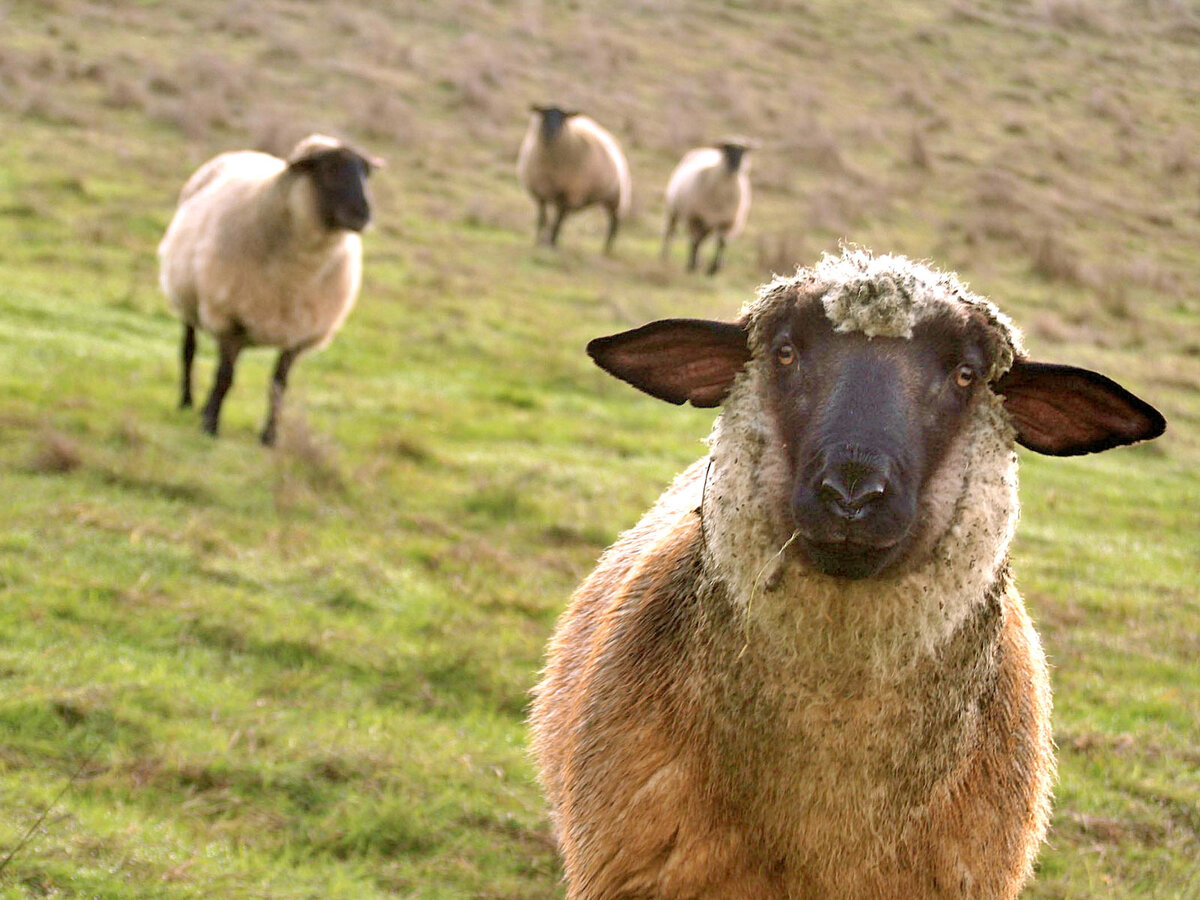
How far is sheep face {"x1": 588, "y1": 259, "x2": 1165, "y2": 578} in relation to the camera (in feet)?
7.86

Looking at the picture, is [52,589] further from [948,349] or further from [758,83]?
[758,83]

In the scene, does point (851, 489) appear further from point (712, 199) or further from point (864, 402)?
point (712, 199)

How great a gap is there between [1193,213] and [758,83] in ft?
29.5

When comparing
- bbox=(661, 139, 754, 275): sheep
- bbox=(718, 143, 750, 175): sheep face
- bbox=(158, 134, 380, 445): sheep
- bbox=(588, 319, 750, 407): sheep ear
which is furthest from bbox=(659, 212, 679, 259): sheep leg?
bbox=(588, 319, 750, 407): sheep ear

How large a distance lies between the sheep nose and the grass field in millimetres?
2350

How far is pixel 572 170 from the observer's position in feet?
54.1

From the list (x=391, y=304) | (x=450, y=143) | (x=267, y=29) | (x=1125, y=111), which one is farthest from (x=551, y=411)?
(x=1125, y=111)

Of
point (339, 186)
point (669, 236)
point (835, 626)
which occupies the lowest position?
point (669, 236)

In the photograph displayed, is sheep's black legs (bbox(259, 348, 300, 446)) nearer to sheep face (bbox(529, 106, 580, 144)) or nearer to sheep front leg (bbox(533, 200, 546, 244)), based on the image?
sheep front leg (bbox(533, 200, 546, 244))

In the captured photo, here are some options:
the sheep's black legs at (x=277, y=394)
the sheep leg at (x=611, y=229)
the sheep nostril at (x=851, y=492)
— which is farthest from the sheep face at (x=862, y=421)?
the sheep leg at (x=611, y=229)

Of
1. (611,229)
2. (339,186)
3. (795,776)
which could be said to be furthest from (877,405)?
(611,229)

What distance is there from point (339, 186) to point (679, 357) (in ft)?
18.7

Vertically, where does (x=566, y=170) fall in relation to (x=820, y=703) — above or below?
below

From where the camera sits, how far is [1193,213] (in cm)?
2109
